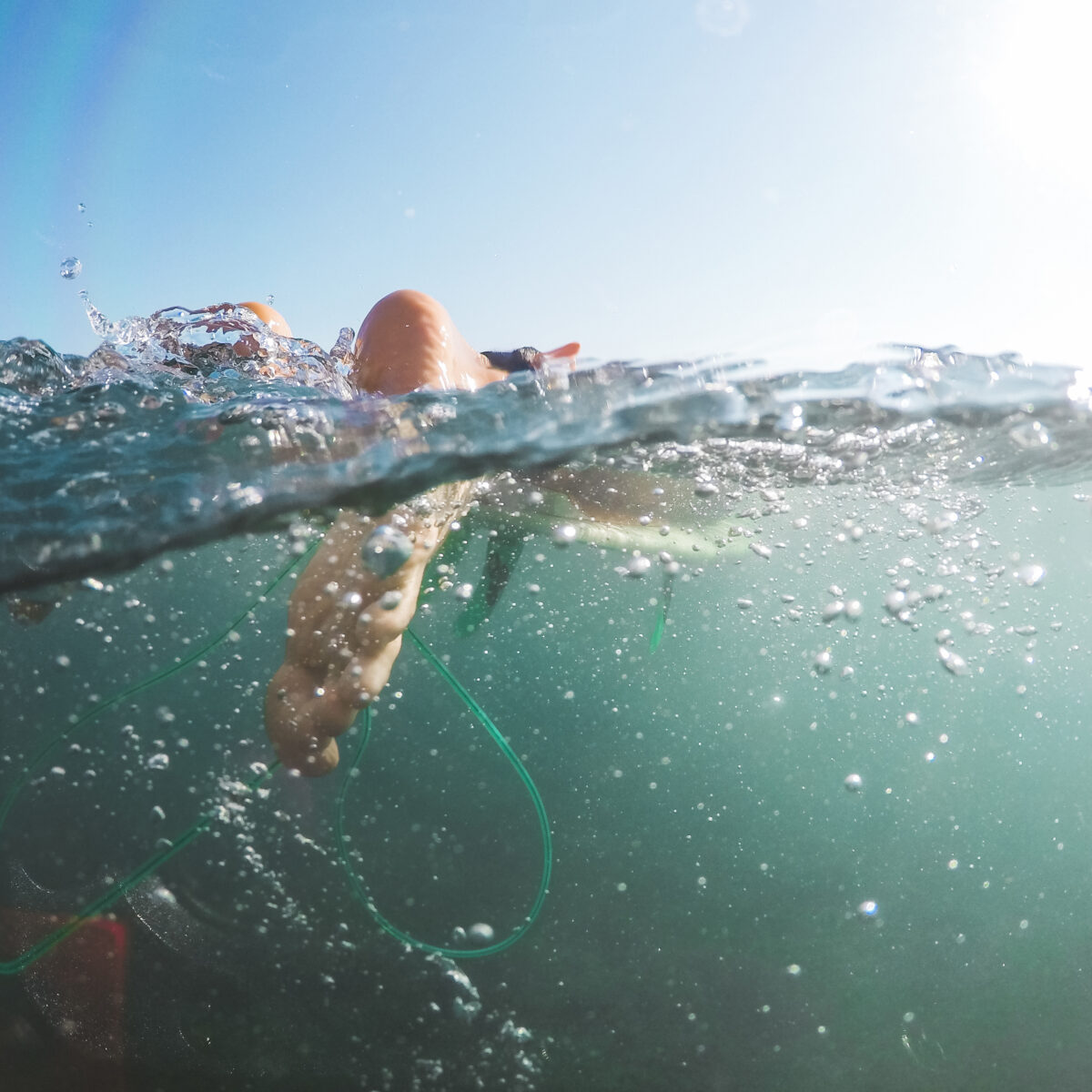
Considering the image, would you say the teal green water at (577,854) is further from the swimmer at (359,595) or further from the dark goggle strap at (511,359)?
the dark goggle strap at (511,359)

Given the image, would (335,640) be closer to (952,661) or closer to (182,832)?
(182,832)

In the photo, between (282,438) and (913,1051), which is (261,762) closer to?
(282,438)

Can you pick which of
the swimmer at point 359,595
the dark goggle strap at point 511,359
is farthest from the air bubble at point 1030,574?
the swimmer at point 359,595

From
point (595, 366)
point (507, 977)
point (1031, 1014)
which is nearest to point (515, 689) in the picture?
point (507, 977)

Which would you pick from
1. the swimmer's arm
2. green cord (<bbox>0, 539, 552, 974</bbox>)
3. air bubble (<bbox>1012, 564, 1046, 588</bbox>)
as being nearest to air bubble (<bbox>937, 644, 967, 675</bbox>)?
air bubble (<bbox>1012, 564, 1046, 588</bbox>)

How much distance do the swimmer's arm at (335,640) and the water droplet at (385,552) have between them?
4 centimetres

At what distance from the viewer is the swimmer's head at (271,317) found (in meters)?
4.98

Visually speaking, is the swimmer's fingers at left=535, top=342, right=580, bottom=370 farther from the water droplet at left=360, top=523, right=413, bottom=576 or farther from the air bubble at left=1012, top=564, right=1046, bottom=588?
the air bubble at left=1012, top=564, right=1046, bottom=588

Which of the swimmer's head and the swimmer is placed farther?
the swimmer's head

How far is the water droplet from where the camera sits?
4.14 metres

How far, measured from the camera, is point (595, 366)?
4.31 metres

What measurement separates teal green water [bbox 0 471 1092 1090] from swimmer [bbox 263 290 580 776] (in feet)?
3.10

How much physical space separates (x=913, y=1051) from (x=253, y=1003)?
21.5 ft

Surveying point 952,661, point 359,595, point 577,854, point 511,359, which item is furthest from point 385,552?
point 952,661
